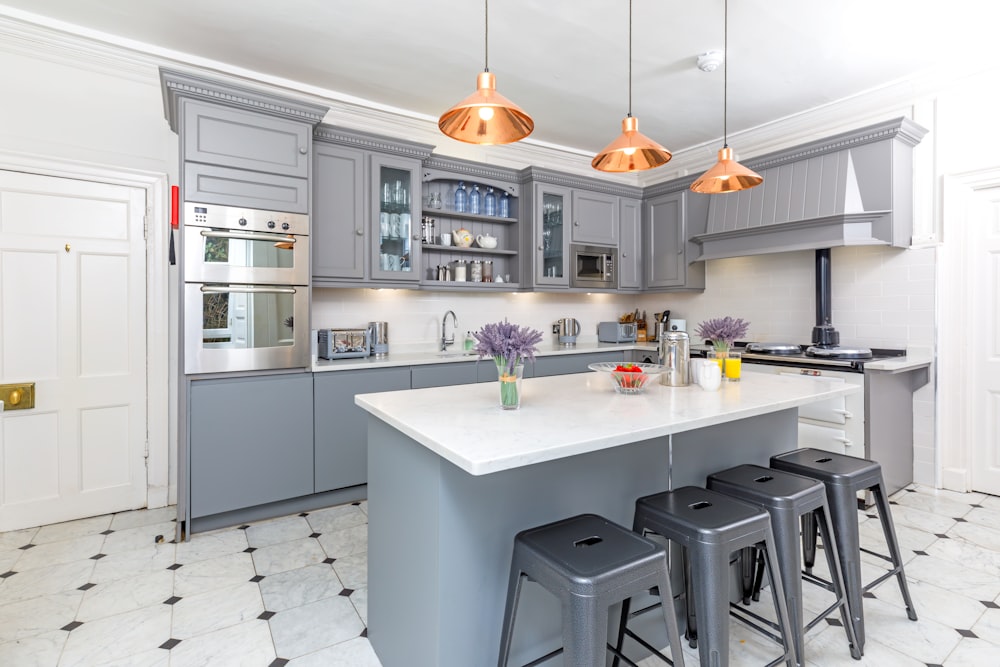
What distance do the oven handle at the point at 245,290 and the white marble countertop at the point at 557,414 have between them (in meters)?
1.50

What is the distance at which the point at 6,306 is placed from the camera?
2.91 metres

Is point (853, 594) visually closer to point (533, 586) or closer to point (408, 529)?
point (533, 586)

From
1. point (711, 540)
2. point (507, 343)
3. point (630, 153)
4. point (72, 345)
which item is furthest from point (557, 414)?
point (72, 345)

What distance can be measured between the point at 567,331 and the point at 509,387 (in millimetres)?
3508

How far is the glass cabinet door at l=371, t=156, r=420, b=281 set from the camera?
3.78 m

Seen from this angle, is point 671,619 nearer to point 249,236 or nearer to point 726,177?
point 726,177

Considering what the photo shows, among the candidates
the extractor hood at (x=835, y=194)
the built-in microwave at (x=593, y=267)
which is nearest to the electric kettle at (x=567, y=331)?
the built-in microwave at (x=593, y=267)

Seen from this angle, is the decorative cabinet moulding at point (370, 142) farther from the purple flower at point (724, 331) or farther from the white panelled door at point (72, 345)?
the purple flower at point (724, 331)

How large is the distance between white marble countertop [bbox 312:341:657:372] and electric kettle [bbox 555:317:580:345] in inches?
4.2

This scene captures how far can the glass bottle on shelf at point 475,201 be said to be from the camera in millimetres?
4496

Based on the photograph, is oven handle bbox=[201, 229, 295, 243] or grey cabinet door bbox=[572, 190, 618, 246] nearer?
oven handle bbox=[201, 229, 295, 243]

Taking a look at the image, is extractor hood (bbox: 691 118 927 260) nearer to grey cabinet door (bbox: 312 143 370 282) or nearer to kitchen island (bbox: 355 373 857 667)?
kitchen island (bbox: 355 373 857 667)

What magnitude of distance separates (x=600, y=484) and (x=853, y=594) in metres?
1.09

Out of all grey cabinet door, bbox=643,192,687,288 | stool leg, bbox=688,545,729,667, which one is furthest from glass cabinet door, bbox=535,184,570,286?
stool leg, bbox=688,545,729,667
